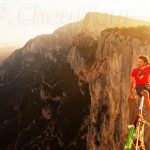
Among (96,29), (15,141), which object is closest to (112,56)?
(96,29)

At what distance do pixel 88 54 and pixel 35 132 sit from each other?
34.7 meters

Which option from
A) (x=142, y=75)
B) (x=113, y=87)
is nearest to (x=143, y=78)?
(x=142, y=75)

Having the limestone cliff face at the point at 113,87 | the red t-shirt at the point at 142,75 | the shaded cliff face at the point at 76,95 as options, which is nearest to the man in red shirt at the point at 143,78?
the red t-shirt at the point at 142,75

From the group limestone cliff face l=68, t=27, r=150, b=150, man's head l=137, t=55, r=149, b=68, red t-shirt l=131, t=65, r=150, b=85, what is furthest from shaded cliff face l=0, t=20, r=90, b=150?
man's head l=137, t=55, r=149, b=68

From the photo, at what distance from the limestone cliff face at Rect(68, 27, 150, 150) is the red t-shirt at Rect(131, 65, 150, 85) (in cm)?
2769

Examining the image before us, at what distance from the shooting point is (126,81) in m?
51.1

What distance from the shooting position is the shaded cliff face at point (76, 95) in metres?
54.7

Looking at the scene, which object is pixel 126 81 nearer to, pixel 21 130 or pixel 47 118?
pixel 47 118

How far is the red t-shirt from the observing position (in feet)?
50.7

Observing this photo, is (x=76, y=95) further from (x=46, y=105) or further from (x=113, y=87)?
(x=113, y=87)

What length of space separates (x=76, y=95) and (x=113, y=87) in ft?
225

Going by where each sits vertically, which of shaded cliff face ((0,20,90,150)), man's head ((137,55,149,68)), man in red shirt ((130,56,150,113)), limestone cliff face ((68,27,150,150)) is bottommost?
shaded cliff face ((0,20,90,150))

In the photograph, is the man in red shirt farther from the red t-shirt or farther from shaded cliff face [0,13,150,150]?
shaded cliff face [0,13,150,150]

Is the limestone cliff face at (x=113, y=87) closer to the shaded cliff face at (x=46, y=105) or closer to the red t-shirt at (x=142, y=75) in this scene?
the red t-shirt at (x=142, y=75)
